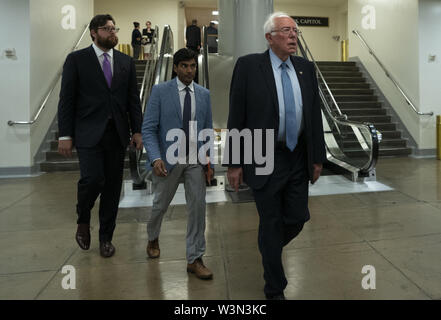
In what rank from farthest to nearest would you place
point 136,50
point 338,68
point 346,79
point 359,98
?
point 136,50 < point 338,68 < point 346,79 < point 359,98

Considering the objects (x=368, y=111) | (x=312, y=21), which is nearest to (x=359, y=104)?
(x=368, y=111)

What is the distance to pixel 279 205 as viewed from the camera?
2072 mm

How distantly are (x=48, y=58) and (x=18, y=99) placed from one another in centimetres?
148

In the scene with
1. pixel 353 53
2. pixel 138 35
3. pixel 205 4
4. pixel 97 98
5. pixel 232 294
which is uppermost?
pixel 205 4

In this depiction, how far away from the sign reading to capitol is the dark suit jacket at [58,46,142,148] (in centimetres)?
1653

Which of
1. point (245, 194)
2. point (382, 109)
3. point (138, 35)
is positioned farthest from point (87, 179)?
point (138, 35)

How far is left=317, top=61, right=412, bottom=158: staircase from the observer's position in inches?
347

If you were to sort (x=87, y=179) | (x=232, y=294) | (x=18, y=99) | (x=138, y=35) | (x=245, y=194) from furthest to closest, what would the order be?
1. (x=138, y=35)
2. (x=18, y=99)
3. (x=245, y=194)
4. (x=87, y=179)
5. (x=232, y=294)

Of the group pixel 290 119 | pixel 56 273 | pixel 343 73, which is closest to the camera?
pixel 290 119

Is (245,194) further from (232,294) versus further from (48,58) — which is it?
(48,58)

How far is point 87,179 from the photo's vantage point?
272cm

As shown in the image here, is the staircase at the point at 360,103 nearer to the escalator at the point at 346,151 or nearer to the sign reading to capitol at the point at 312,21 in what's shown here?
the escalator at the point at 346,151

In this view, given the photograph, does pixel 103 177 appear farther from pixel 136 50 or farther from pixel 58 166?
pixel 136 50

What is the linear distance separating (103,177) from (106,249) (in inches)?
24.4
